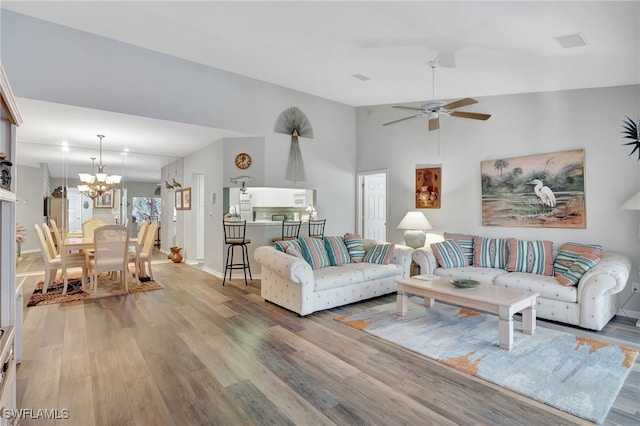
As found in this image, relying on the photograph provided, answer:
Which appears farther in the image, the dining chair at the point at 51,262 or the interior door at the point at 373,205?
the interior door at the point at 373,205

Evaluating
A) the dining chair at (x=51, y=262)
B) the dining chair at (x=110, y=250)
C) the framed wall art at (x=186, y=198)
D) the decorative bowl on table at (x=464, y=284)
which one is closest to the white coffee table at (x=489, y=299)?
the decorative bowl on table at (x=464, y=284)

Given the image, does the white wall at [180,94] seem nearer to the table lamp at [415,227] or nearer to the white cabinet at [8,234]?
the table lamp at [415,227]

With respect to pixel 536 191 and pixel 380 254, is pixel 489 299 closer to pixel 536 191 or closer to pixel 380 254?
pixel 380 254

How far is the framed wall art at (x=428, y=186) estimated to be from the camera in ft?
18.7

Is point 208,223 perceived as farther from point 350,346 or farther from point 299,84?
point 350,346

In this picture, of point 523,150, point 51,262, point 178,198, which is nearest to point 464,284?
point 523,150

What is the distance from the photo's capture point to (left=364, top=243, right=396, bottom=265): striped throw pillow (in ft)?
15.6

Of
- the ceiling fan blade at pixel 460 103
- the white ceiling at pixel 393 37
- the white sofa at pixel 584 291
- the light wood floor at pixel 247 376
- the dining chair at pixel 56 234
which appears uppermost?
the white ceiling at pixel 393 37

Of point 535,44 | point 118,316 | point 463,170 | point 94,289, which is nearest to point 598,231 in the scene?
point 463,170

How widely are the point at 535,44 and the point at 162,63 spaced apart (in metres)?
4.55

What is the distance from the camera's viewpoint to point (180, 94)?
4.79 metres

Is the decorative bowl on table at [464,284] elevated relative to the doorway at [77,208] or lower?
lower

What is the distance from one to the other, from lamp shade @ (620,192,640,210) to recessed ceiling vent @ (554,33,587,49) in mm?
1776

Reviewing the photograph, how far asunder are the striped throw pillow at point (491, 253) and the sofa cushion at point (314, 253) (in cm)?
→ 214
